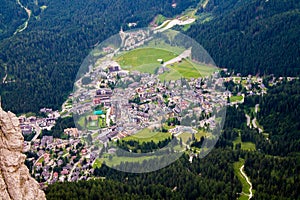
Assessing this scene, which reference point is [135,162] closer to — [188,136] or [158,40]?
[188,136]

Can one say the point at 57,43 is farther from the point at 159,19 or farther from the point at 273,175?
the point at 273,175

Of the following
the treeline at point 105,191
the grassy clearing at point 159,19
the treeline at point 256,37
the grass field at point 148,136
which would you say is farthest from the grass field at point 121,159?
the grassy clearing at point 159,19

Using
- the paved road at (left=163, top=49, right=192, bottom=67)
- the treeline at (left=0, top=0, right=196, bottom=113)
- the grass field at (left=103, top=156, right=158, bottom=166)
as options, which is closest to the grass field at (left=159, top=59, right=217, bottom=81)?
the paved road at (left=163, top=49, right=192, bottom=67)

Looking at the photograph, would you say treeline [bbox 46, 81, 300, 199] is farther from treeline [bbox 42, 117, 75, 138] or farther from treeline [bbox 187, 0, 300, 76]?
treeline [bbox 187, 0, 300, 76]

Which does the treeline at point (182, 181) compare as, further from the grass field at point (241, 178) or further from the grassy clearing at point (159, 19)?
the grassy clearing at point (159, 19)

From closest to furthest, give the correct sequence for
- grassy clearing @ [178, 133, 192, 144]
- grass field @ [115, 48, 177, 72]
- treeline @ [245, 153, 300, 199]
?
1. treeline @ [245, 153, 300, 199]
2. grassy clearing @ [178, 133, 192, 144]
3. grass field @ [115, 48, 177, 72]

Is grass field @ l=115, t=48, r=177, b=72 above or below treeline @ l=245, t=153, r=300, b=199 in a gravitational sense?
above

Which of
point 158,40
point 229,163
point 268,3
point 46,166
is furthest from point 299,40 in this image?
point 46,166
